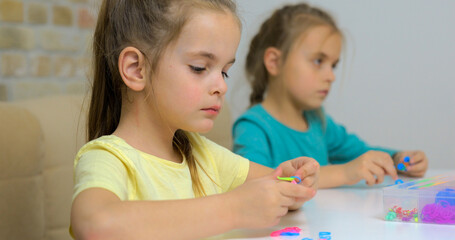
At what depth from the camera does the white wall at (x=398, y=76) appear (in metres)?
2.57

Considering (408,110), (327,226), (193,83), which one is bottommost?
(408,110)

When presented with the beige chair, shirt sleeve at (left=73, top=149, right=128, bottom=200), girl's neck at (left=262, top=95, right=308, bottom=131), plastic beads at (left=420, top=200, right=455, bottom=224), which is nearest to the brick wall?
the beige chair

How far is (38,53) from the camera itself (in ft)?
6.17

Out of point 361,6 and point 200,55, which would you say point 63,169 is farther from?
point 361,6

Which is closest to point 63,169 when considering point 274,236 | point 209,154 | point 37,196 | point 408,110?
point 37,196

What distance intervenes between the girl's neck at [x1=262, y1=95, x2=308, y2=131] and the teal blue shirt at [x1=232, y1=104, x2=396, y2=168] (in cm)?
3

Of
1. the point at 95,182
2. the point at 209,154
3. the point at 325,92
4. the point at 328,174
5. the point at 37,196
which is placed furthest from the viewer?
the point at 325,92

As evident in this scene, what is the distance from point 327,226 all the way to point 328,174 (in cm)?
44

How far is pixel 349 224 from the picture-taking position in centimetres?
93

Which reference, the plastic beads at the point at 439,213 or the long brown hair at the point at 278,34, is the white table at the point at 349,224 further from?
the long brown hair at the point at 278,34

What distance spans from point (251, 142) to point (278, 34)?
45 cm

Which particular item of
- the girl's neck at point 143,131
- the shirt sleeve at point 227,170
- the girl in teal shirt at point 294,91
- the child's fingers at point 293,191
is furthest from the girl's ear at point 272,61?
the child's fingers at point 293,191

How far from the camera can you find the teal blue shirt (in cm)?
157

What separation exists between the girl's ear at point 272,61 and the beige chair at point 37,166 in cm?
65
